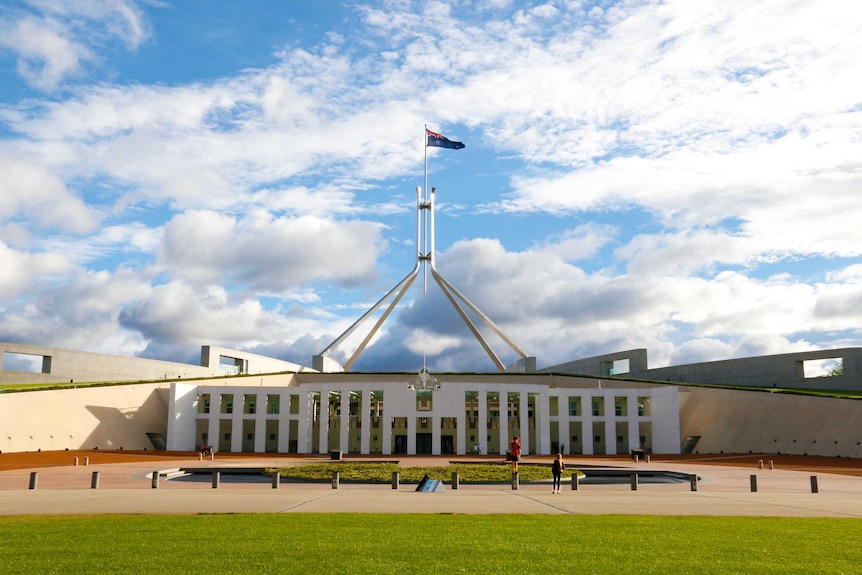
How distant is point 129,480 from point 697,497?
18.3 m

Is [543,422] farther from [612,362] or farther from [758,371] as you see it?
[612,362]

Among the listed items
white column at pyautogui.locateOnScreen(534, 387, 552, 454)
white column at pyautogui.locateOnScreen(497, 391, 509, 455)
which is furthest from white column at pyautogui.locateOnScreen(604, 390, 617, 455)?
white column at pyautogui.locateOnScreen(497, 391, 509, 455)

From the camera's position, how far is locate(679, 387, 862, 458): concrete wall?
41469 mm

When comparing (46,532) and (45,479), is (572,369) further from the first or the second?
(46,532)

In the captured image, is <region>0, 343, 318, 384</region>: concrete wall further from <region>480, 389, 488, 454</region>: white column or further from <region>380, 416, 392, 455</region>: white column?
<region>480, 389, 488, 454</region>: white column

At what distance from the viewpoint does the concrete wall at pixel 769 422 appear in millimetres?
41469

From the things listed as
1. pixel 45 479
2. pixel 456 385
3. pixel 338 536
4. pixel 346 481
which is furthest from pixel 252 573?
pixel 456 385

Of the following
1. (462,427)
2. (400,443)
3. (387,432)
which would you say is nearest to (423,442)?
(400,443)

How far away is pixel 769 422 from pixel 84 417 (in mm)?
43715

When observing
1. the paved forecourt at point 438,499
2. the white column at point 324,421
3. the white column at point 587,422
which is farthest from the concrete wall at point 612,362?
the paved forecourt at point 438,499

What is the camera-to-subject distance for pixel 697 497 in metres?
19.1

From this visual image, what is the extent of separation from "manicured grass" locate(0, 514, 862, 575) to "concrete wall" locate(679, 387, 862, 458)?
32254 mm

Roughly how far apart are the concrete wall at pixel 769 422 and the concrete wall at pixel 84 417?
39.3 metres

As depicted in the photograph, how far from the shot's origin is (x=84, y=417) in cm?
4778
